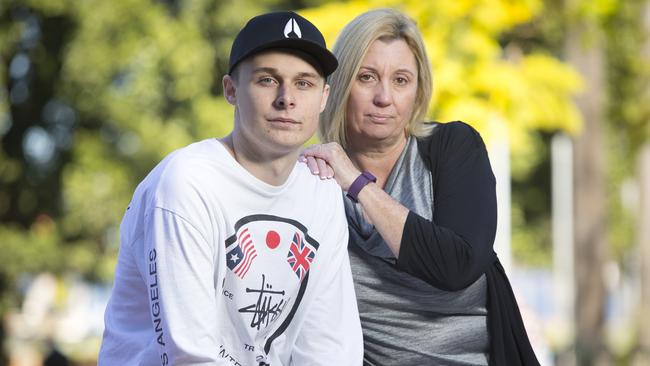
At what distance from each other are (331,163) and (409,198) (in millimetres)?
335

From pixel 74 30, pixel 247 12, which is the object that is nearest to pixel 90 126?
pixel 74 30

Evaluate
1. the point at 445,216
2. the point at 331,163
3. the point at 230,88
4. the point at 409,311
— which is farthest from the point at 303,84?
the point at 409,311

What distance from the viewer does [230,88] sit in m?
3.77

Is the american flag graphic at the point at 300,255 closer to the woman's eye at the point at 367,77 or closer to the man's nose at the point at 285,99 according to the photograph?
the man's nose at the point at 285,99

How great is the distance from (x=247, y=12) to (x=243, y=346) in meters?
15.6

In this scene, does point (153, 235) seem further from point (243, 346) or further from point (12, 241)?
point (12, 241)

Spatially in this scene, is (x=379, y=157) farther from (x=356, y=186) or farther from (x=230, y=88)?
(x=230, y=88)

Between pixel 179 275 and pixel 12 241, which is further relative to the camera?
pixel 12 241

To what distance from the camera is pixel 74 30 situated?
63.4 ft

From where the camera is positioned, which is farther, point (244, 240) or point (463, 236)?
point (463, 236)

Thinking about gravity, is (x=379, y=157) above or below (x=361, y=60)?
below

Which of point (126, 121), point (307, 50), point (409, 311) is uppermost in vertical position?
point (126, 121)

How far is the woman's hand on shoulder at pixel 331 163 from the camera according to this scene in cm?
406

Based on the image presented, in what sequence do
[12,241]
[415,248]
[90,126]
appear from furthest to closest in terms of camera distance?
1. [90,126]
2. [12,241]
3. [415,248]
